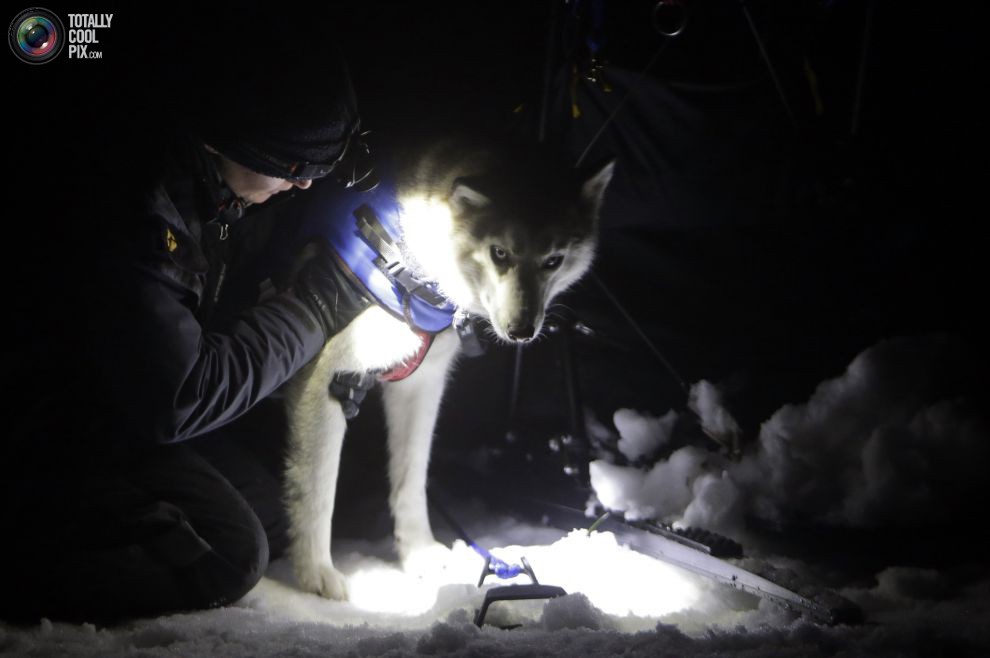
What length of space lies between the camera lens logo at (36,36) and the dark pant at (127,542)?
39.2 inches

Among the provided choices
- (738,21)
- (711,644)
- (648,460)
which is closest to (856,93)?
(738,21)

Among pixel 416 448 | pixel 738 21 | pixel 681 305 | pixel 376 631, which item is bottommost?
pixel 376 631

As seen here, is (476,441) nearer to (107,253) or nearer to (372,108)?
(372,108)

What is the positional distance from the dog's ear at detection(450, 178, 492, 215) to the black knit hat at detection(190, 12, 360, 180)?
453 mm

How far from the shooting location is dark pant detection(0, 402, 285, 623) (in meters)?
1.50

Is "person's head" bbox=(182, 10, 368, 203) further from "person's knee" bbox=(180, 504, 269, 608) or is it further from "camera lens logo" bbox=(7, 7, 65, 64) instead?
"person's knee" bbox=(180, 504, 269, 608)

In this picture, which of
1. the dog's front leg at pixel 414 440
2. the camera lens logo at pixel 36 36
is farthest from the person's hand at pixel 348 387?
the camera lens logo at pixel 36 36

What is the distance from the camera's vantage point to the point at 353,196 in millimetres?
2119

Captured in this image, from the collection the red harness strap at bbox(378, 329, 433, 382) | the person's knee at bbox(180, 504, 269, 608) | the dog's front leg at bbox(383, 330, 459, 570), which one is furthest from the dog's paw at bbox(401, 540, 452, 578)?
the red harness strap at bbox(378, 329, 433, 382)

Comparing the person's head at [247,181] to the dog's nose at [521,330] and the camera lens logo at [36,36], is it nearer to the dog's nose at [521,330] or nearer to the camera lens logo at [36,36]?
the camera lens logo at [36,36]

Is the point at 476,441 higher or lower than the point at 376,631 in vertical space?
higher

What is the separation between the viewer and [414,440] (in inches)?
98.6

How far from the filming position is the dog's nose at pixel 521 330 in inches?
75.7

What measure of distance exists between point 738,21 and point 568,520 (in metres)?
1.93
